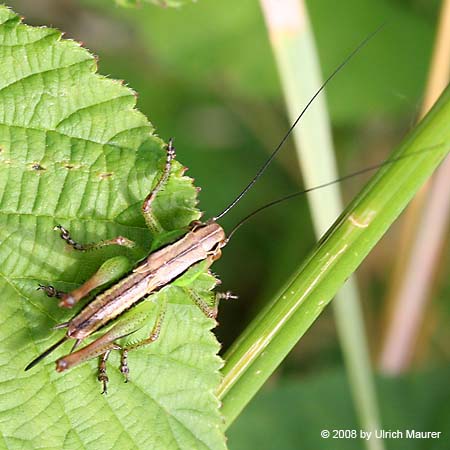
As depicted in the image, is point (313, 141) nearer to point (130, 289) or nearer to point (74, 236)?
point (130, 289)

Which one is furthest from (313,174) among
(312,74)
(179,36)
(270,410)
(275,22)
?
(179,36)

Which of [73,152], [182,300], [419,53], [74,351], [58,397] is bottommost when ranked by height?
[58,397]

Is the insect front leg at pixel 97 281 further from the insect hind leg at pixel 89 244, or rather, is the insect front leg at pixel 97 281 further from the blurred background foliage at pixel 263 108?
the blurred background foliage at pixel 263 108

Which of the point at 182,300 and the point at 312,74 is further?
the point at 312,74

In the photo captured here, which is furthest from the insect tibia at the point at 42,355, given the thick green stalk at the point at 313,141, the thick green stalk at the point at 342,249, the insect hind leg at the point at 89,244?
the thick green stalk at the point at 313,141

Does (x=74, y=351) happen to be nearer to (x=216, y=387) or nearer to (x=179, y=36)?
(x=216, y=387)

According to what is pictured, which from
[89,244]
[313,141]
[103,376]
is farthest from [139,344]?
[313,141]

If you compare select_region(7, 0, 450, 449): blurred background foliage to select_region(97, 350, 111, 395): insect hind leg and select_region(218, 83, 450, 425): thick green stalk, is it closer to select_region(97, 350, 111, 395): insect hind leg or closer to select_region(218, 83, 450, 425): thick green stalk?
select_region(97, 350, 111, 395): insect hind leg
